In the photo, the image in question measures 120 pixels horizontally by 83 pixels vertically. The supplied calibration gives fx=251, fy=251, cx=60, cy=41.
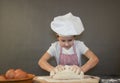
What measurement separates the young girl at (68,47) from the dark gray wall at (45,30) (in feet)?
0.79

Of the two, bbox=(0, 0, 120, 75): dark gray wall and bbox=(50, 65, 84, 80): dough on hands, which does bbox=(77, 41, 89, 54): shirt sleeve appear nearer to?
bbox=(0, 0, 120, 75): dark gray wall

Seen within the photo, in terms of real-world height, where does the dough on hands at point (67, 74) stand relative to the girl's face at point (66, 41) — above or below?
below

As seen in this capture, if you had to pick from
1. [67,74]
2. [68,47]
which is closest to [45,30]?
[68,47]

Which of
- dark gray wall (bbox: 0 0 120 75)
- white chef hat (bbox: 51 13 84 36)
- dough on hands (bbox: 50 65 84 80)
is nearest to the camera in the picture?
dough on hands (bbox: 50 65 84 80)

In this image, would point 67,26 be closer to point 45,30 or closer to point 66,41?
point 66,41

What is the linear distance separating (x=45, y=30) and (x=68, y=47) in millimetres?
326

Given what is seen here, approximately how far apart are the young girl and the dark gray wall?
240mm

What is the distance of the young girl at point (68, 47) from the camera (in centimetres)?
133

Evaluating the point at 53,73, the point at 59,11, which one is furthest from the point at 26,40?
the point at 53,73

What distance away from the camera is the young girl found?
1333 millimetres

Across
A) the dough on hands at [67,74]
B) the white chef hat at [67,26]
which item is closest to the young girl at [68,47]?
the white chef hat at [67,26]

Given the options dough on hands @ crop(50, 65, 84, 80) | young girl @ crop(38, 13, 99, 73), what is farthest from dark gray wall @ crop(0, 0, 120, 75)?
dough on hands @ crop(50, 65, 84, 80)

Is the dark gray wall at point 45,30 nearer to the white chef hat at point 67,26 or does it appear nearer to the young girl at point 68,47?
the young girl at point 68,47

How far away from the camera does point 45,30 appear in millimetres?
1736
